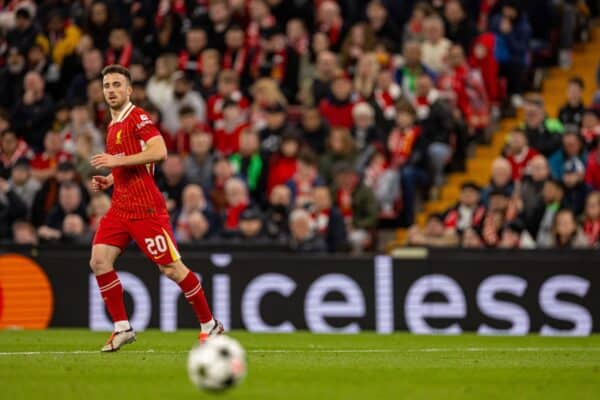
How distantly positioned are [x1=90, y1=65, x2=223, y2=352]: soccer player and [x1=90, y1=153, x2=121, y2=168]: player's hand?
1.29 ft

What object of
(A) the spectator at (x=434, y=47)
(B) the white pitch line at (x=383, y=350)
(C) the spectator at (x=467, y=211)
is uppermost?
(A) the spectator at (x=434, y=47)

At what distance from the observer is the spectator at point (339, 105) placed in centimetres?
2027

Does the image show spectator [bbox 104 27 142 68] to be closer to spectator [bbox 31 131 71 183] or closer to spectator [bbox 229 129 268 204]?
spectator [bbox 31 131 71 183]

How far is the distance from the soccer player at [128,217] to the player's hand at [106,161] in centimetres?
39

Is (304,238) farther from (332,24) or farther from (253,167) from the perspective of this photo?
(332,24)

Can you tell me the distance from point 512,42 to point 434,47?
1261 mm

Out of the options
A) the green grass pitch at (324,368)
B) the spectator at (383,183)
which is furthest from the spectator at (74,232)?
the spectator at (383,183)

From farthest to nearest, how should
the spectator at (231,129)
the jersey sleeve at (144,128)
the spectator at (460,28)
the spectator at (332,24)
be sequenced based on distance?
the spectator at (332,24)
the spectator at (460,28)
the spectator at (231,129)
the jersey sleeve at (144,128)

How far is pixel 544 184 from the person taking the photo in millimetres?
17875

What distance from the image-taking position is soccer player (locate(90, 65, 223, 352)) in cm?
1162

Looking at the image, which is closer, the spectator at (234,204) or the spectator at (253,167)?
the spectator at (234,204)

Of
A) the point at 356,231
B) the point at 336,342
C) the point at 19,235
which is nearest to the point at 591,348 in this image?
the point at 336,342

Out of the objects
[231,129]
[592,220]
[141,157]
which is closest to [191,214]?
[231,129]

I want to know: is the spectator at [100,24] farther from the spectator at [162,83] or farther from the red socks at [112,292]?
the red socks at [112,292]
